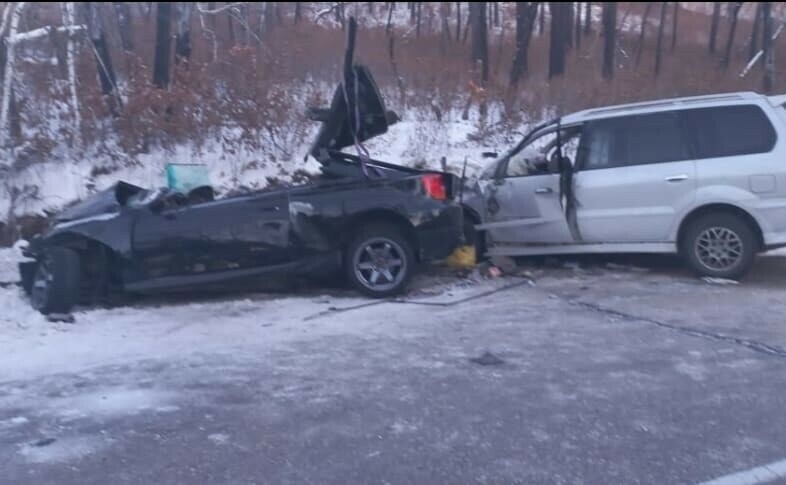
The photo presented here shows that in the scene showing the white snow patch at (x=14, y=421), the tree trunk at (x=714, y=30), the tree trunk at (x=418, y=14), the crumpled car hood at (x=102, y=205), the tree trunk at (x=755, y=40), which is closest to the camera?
the white snow patch at (x=14, y=421)

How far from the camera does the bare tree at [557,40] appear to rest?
68.1ft

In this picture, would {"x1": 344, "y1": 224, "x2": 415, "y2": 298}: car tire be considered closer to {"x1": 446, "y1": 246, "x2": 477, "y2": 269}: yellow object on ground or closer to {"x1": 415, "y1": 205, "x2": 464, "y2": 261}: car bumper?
{"x1": 415, "y1": 205, "x2": 464, "y2": 261}: car bumper

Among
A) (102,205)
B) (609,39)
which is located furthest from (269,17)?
(102,205)

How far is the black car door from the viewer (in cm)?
1036

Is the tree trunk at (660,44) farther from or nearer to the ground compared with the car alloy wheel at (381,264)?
farther from the ground

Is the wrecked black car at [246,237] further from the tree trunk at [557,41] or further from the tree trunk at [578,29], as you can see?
the tree trunk at [578,29]

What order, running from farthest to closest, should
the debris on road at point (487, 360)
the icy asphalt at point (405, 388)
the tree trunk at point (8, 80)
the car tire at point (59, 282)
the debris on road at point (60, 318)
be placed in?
the tree trunk at point (8, 80) < the car tire at point (59, 282) < the debris on road at point (60, 318) < the debris on road at point (487, 360) < the icy asphalt at point (405, 388)

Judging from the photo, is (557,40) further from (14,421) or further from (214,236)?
(14,421)

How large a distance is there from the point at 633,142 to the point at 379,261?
2.92m

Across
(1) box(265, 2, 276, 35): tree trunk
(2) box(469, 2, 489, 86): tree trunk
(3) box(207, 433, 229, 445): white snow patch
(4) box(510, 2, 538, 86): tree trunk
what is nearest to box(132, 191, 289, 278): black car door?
(3) box(207, 433, 229, 445): white snow patch

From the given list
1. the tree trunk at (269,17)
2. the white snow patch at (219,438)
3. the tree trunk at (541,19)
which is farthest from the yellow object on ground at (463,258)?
the tree trunk at (541,19)

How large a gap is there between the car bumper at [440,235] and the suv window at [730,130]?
2535 mm

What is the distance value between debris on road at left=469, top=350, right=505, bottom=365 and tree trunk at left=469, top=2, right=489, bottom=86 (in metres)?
12.5

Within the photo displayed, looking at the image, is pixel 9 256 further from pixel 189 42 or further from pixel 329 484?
pixel 329 484
